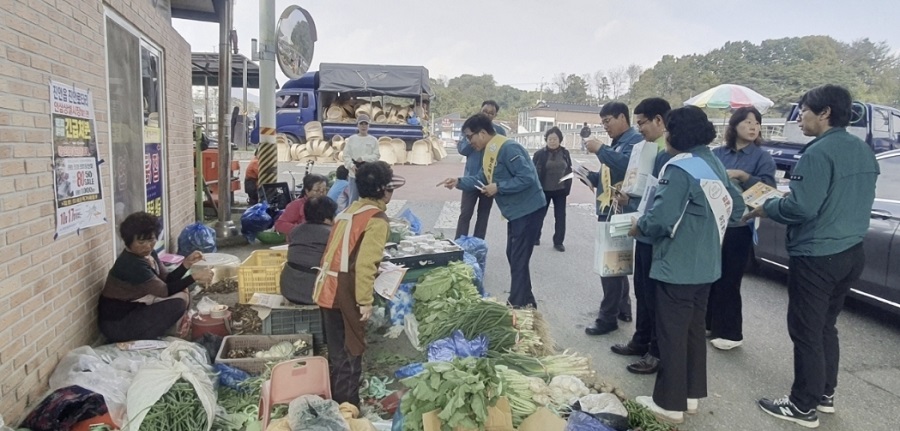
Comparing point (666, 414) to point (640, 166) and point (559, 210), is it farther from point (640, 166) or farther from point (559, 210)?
point (559, 210)

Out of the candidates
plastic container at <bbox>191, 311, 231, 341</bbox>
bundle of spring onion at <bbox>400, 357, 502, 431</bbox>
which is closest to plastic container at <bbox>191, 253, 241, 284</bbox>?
plastic container at <bbox>191, 311, 231, 341</bbox>

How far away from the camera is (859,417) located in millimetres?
3562

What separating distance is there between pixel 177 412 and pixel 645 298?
3.27 metres

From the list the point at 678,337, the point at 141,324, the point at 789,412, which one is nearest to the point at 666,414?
the point at 678,337

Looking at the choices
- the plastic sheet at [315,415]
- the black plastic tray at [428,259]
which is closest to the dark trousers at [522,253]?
the black plastic tray at [428,259]

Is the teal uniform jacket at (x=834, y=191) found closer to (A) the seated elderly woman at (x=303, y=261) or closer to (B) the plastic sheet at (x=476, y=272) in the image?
(B) the plastic sheet at (x=476, y=272)

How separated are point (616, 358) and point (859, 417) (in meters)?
1.57

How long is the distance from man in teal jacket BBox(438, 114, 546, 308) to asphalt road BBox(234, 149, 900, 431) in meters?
0.56

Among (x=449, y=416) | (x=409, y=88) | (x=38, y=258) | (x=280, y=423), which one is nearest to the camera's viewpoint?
(x=449, y=416)

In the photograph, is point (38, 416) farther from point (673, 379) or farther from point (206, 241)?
point (206, 241)

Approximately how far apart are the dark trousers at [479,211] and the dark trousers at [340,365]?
3.50 meters

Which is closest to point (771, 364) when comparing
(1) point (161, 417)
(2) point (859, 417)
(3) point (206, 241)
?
(2) point (859, 417)

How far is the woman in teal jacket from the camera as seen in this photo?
10.6ft

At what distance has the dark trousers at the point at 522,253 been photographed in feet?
16.6
